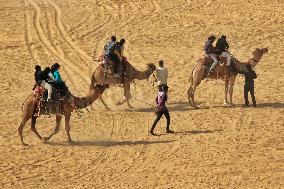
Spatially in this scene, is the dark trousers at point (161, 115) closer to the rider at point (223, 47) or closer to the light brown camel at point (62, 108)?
the light brown camel at point (62, 108)

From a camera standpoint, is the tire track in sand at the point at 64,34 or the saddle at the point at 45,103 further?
the tire track in sand at the point at 64,34

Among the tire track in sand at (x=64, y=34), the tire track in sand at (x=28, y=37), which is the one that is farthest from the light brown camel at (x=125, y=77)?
the tire track in sand at (x=28, y=37)

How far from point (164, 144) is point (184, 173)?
216cm

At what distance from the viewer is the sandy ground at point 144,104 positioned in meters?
16.8

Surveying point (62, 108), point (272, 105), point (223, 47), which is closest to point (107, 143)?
point (62, 108)

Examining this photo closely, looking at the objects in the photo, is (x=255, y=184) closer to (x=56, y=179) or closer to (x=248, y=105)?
(x=56, y=179)

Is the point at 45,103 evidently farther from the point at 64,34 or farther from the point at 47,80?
the point at 64,34

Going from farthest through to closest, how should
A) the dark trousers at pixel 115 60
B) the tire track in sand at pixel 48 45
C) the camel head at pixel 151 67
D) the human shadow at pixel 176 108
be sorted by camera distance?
the tire track in sand at pixel 48 45 < the camel head at pixel 151 67 < the human shadow at pixel 176 108 < the dark trousers at pixel 115 60

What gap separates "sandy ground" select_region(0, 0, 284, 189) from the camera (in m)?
16.8

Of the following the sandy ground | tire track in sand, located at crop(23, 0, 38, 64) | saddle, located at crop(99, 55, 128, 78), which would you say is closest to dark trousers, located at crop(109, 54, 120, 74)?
saddle, located at crop(99, 55, 128, 78)

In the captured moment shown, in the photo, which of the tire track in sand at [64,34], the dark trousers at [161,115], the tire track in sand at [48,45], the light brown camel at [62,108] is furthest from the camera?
the tire track in sand at [64,34]

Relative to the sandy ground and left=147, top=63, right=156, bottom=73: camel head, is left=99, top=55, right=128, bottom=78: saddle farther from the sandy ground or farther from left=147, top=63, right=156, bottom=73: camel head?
the sandy ground

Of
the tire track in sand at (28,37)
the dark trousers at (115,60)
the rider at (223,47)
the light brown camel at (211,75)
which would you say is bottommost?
the light brown camel at (211,75)

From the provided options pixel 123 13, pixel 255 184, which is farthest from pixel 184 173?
pixel 123 13
